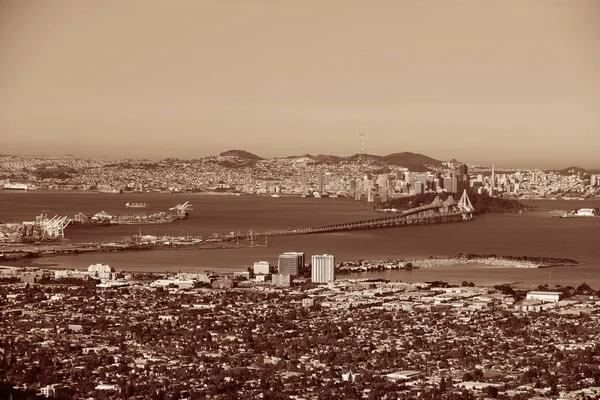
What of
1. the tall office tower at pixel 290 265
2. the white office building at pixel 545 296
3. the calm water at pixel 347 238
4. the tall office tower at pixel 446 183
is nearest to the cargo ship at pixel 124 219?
the calm water at pixel 347 238

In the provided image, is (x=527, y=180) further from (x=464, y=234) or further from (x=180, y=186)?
(x=464, y=234)

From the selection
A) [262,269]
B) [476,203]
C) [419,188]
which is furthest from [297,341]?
[419,188]

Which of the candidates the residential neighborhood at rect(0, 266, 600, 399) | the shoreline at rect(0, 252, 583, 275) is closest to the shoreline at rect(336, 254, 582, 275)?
the shoreline at rect(0, 252, 583, 275)

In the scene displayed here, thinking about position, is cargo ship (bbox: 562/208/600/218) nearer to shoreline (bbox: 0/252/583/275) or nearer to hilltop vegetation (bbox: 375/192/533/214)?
hilltop vegetation (bbox: 375/192/533/214)

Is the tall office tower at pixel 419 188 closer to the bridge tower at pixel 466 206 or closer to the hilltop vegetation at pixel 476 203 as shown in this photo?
the hilltop vegetation at pixel 476 203

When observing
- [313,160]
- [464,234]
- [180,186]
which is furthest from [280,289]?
[313,160]
